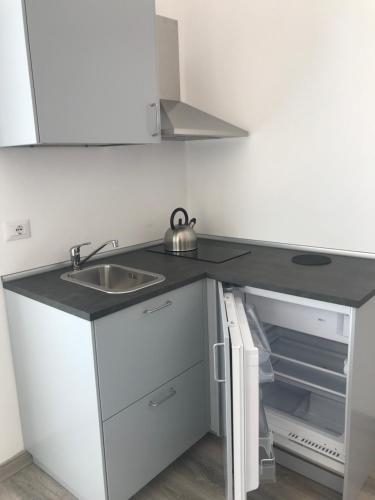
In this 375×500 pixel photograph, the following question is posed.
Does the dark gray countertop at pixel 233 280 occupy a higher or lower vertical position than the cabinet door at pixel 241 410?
higher

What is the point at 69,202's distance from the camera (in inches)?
77.1

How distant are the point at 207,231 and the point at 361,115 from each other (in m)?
1.07

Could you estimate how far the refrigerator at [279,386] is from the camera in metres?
1.23

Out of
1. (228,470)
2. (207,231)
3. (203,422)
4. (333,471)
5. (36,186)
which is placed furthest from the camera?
(207,231)

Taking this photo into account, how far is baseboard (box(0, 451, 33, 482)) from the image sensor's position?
1866 mm

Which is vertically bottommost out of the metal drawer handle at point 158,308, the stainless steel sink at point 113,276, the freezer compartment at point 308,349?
the freezer compartment at point 308,349

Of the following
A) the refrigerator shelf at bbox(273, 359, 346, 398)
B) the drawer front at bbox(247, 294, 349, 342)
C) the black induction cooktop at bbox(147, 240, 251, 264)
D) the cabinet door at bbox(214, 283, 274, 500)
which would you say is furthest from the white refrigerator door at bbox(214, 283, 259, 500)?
the black induction cooktop at bbox(147, 240, 251, 264)

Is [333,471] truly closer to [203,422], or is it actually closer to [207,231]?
[203,422]

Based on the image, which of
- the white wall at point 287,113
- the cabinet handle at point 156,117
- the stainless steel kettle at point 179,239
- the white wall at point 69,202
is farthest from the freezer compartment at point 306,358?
the cabinet handle at point 156,117

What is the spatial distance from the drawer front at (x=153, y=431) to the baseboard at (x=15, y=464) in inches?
23.3

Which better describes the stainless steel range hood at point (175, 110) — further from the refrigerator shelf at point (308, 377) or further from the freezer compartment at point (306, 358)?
the refrigerator shelf at point (308, 377)

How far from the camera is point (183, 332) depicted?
1.75m

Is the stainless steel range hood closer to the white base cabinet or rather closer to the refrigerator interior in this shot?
the white base cabinet

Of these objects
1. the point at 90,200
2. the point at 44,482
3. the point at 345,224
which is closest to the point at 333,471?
the point at 345,224
